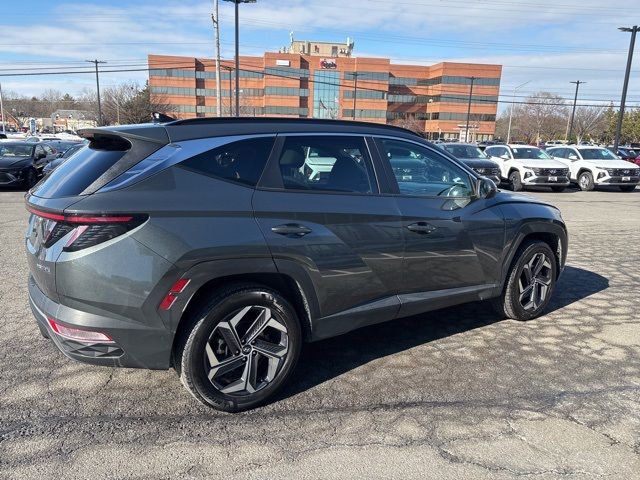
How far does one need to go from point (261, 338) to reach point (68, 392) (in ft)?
4.43

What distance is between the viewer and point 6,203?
1258 centimetres

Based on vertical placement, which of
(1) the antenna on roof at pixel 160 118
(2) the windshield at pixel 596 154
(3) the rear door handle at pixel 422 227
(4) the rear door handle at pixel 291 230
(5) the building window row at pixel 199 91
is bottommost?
(3) the rear door handle at pixel 422 227

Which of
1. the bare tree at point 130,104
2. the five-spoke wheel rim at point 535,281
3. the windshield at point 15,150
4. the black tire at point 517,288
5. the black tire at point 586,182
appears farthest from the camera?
the bare tree at point 130,104

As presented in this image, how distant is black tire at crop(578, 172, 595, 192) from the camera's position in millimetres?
19734

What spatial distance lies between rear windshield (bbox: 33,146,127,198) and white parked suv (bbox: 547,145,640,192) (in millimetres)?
20480

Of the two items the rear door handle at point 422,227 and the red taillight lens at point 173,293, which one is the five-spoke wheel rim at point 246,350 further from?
the rear door handle at point 422,227

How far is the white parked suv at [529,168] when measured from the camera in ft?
59.8

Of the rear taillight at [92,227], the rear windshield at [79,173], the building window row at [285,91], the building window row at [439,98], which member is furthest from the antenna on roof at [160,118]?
the building window row at [439,98]

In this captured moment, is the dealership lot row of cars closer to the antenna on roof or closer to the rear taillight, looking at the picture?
the antenna on roof

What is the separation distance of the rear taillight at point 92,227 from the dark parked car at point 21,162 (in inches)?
596

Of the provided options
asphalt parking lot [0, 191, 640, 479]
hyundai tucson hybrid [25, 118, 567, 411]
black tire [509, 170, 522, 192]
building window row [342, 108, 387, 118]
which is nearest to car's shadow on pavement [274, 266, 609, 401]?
asphalt parking lot [0, 191, 640, 479]

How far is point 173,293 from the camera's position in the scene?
9.07 feet

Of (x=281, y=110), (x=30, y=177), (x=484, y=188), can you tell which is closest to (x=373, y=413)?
(x=484, y=188)

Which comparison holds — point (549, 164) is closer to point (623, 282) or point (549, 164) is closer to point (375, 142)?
point (623, 282)
